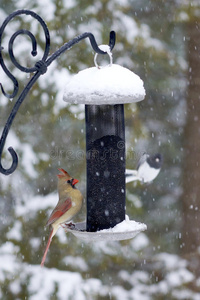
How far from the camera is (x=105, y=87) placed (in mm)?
2867

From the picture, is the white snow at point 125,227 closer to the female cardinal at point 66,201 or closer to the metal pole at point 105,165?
the metal pole at point 105,165

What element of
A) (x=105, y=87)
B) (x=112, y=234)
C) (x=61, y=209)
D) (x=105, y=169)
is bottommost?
(x=112, y=234)

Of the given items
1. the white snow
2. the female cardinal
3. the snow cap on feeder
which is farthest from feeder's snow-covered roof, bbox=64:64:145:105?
the white snow

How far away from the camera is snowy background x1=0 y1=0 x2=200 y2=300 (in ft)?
19.6

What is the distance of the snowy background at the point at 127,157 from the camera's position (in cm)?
596

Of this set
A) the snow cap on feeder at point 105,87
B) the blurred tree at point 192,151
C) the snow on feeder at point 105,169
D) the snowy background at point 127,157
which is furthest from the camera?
the blurred tree at point 192,151

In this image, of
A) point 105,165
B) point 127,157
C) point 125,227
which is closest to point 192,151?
point 127,157

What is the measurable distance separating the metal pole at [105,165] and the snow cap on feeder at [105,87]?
1.05 feet

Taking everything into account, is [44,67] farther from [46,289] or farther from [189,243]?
[189,243]

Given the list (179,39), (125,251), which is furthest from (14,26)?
(125,251)

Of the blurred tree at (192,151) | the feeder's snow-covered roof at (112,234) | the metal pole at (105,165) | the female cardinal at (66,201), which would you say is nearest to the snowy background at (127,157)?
the blurred tree at (192,151)

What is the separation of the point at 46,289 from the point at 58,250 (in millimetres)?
495

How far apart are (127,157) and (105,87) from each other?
3194 mm

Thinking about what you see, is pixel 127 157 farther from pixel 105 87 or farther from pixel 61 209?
pixel 105 87
